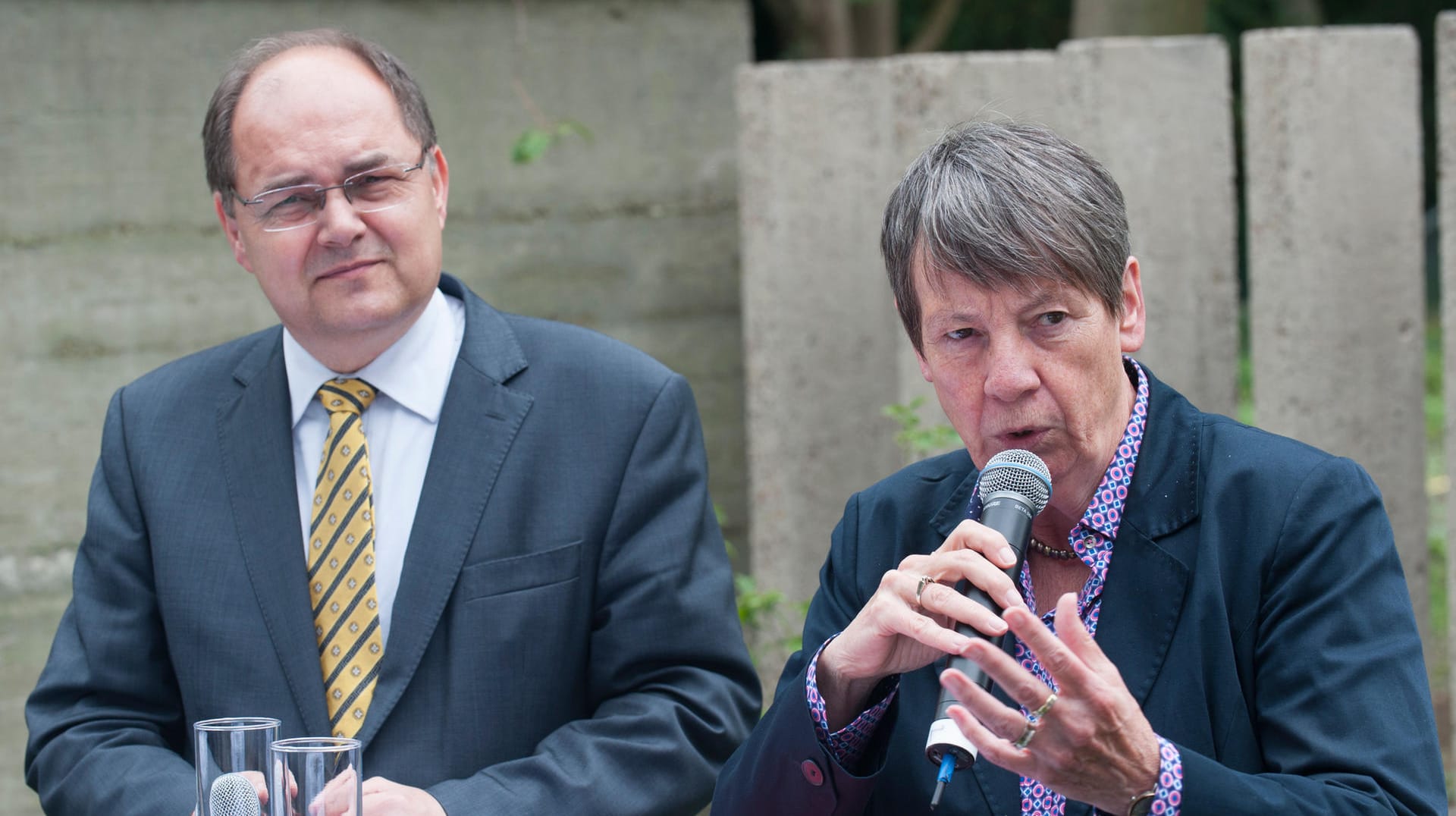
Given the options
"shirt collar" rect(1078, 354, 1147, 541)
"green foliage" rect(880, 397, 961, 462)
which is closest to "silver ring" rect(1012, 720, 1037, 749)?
"shirt collar" rect(1078, 354, 1147, 541)

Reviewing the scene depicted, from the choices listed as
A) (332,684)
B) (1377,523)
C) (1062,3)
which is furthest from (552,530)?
(1062,3)

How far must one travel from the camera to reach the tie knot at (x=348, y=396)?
100 inches

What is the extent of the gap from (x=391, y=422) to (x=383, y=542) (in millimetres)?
221

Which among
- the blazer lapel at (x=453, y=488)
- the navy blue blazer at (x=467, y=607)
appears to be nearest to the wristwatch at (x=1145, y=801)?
the navy blue blazer at (x=467, y=607)

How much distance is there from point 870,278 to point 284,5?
69.0 inches

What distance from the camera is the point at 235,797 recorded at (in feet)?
6.06

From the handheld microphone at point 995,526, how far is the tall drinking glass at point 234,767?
845mm

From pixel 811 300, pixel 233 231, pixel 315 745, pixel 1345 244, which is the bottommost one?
pixel 315 745

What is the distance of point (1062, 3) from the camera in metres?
7.48

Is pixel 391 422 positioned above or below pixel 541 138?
below

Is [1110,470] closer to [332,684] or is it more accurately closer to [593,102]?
[332,684]

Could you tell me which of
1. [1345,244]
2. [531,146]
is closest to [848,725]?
[1345,244]

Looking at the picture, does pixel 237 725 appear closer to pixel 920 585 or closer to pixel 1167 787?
pixel 920 585

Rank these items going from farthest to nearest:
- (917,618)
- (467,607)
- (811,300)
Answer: (811,300)
(467,607)
(917,618)
